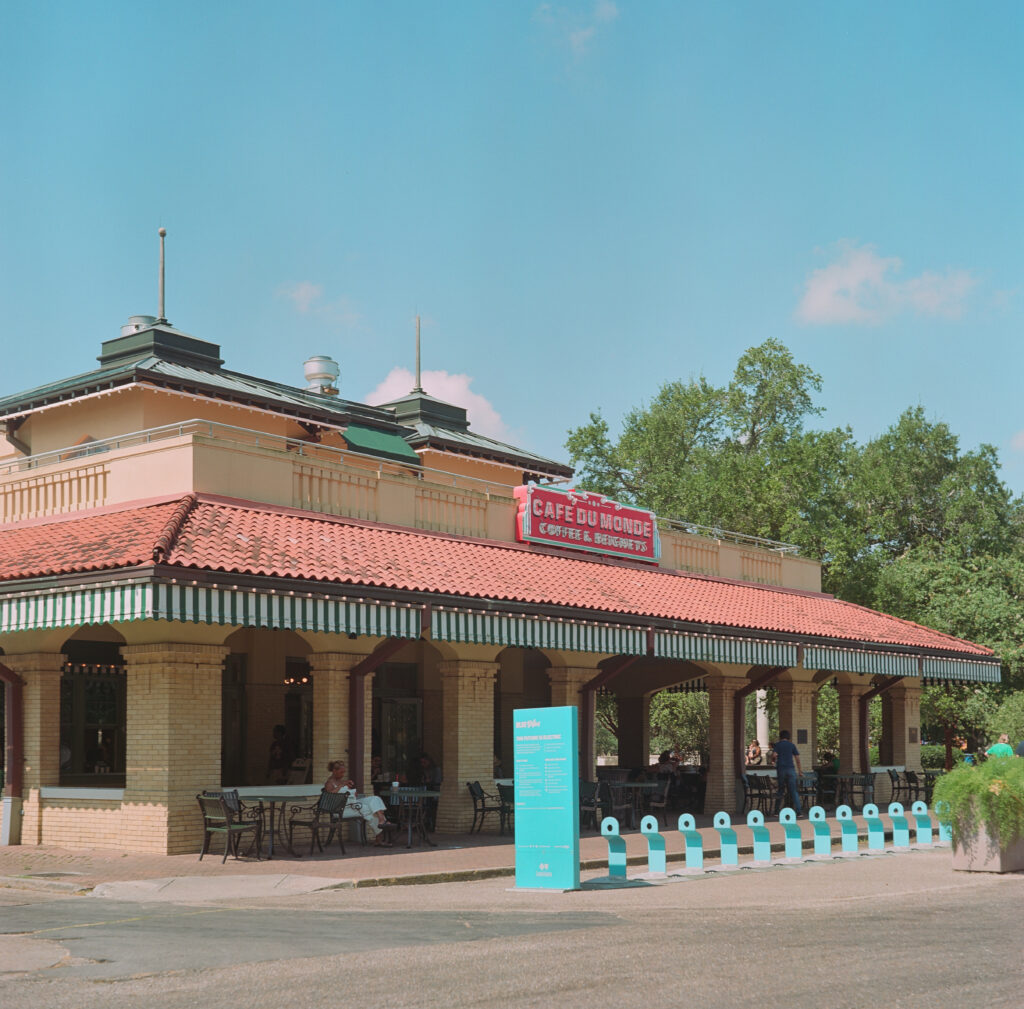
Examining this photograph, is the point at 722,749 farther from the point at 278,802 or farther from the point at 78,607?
the point at 78,607

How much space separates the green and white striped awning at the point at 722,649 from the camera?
881 inches

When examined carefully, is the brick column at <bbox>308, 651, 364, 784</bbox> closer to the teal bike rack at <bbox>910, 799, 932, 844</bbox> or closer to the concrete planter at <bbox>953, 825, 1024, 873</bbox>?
the teal bike rack at <bbox>910, 799, 932, 844</bbox>

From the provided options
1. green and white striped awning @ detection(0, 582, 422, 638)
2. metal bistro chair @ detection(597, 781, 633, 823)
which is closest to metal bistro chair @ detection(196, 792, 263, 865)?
green and white striped awning @ detection(0, 582, 422, 638)

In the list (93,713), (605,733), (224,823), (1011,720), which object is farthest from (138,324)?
(605,733)

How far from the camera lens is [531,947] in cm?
996

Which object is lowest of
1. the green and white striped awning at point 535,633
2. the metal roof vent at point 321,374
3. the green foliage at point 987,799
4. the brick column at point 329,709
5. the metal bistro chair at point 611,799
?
the metal bistro chair at point 611,799

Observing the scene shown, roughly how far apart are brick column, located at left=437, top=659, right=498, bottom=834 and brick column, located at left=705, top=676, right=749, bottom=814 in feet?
22.0

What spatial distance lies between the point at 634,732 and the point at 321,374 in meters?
11.9

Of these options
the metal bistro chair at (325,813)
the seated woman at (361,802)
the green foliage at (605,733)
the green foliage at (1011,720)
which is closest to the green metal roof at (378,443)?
the seated woman at (361,802)

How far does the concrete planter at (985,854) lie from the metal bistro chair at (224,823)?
8.37m

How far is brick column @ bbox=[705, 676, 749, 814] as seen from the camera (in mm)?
26500

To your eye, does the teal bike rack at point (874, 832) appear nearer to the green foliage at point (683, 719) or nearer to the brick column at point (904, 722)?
the brick column at point (904, 722)

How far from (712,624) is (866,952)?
13.7 m

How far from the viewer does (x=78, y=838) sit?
1800cm
